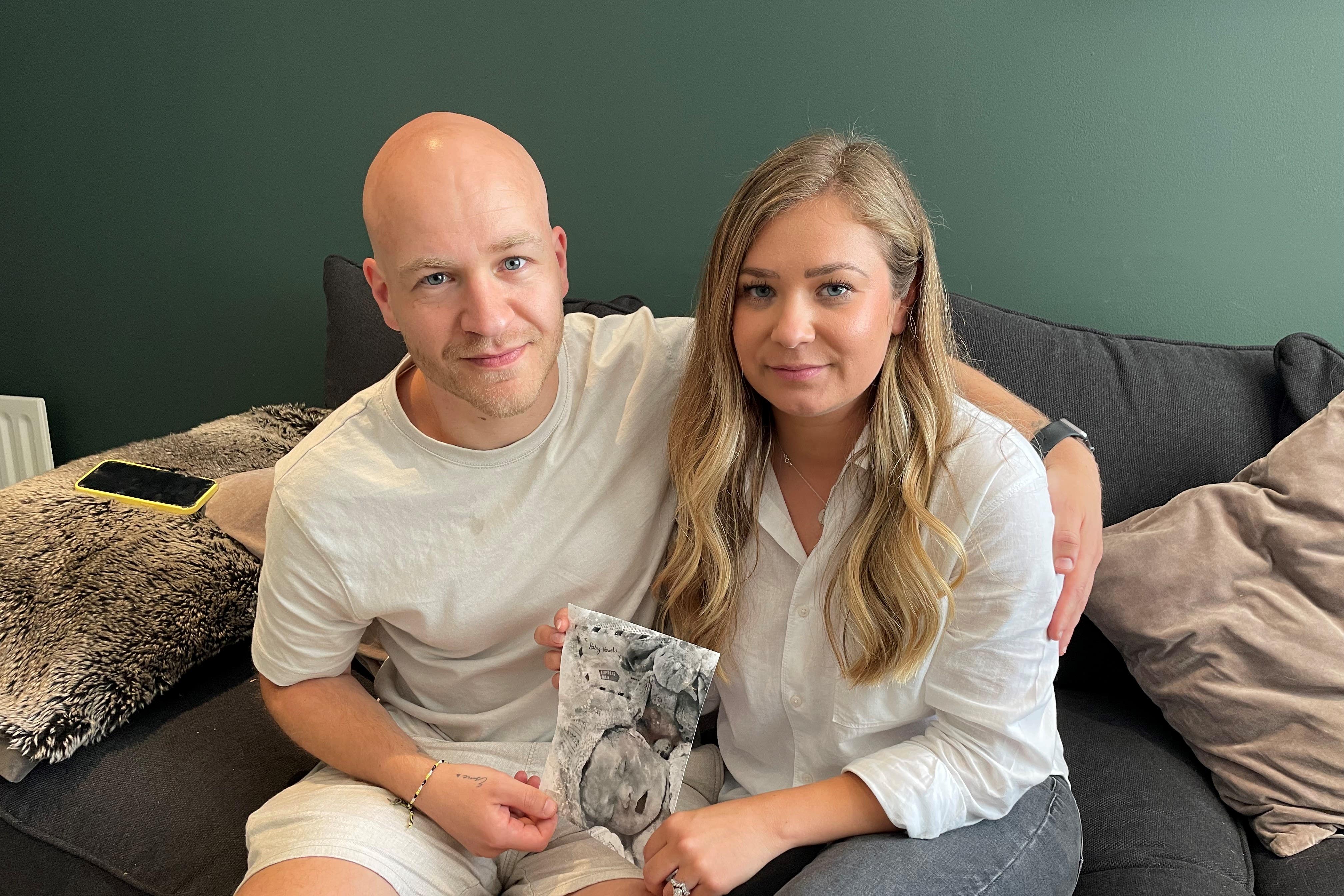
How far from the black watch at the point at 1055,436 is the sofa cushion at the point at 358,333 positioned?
816 millimetres

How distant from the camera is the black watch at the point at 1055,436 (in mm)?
1423

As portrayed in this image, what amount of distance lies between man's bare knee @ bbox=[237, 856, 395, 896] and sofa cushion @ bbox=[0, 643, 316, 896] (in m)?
0.18

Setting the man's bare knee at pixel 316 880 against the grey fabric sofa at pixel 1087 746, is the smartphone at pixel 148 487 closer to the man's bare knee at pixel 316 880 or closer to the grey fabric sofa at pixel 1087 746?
the grey fabric sofa at pixel 1087 746

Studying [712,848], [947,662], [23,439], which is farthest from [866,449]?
[23,439]

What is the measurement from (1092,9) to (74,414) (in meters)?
2.77

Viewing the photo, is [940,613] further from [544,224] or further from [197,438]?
[197,438]

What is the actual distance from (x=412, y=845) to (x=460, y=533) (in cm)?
41

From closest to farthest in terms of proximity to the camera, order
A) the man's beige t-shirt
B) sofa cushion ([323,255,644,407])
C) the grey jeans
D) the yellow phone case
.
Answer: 1. the grey jeans
2. the man's beige t-shirt
3. the yellow phone case
4. sofa cushion ([323,255,644,407])

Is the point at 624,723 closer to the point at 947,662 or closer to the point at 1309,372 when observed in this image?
the point at 947,662

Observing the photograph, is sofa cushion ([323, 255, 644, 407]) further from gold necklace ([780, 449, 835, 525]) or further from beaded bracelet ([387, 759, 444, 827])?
beaded bracelet ([387, 759, 444, 827])

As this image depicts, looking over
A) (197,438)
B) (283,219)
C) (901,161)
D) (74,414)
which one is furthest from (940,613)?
(74,414)

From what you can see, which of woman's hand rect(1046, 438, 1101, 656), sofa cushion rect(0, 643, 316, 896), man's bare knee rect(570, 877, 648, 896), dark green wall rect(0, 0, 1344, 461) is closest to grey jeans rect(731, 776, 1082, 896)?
man's bare knee rect(570, 877, 648, 896)

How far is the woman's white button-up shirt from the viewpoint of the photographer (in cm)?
116

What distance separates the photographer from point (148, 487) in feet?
5.83
